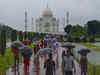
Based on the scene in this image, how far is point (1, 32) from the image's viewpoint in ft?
44.8

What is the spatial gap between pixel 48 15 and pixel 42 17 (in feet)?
15.6

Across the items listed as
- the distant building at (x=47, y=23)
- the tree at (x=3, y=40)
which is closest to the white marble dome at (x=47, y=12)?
the distant building at (x=47, y=23)

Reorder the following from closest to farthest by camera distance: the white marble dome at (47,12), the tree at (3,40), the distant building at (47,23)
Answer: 1. the tree at (3,40)
2. the white marble dome at (47,12)
3. the distant building at (47,23)

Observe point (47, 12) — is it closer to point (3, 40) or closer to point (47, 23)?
point (47, 23)

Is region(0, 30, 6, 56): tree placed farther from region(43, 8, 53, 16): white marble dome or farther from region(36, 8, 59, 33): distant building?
region(36, 8, 59, 33): distant building

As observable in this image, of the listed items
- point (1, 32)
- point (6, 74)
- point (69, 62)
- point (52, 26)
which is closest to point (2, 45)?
point (1, 32)

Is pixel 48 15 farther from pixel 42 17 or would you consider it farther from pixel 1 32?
pixel 1 32

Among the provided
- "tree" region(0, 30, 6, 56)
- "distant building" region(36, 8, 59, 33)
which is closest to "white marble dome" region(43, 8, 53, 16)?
"distant building" region(36, 8, 59, 33)

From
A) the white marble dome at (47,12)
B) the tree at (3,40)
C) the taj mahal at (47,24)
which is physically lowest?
the tree at (3,40)

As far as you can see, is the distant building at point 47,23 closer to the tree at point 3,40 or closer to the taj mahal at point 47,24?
the taj mahal at point 47,24

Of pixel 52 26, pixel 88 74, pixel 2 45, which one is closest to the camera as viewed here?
pixel 88 74

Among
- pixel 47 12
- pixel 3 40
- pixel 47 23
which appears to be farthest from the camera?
pixel 47 23

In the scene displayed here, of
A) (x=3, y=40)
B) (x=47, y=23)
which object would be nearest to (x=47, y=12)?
(x=47, y=23)

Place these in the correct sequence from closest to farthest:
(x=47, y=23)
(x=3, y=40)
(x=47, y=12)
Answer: (x=3, y=40)
(x=47, y=12)
(x=47, y=23)
